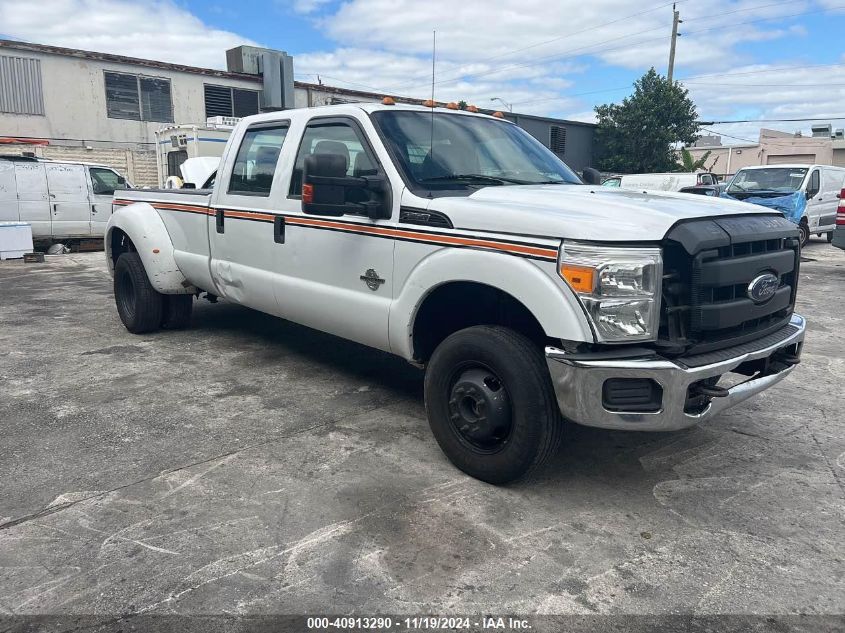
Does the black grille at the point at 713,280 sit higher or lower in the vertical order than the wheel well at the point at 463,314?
higher

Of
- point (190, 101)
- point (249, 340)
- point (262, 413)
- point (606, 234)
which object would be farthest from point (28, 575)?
point (190, 101)

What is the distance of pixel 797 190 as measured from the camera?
13.9 m

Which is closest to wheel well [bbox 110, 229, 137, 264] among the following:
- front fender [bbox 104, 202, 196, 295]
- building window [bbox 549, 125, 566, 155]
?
front fender [bbox 104, 202, 196, 295]

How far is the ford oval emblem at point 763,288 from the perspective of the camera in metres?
Result: 3.14

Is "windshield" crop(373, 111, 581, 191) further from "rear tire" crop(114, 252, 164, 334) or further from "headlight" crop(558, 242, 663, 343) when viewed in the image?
"rear tire" crop(114, 252, 164, 334)

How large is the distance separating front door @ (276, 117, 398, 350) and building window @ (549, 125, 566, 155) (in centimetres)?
2731

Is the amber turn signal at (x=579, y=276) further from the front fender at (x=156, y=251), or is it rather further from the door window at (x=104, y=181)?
the door window at (x=104, y=181)

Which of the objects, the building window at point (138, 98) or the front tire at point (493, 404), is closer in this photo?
the front tire at point (493, 404)

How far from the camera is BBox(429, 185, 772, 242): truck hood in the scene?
2852 mm

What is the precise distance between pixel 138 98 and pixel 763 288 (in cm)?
2048

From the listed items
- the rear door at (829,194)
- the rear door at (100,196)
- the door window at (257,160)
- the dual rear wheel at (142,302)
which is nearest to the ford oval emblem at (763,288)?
the door window at (257,160)

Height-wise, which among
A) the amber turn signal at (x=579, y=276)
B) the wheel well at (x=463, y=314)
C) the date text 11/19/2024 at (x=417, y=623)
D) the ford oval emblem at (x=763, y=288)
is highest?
the amber turn signal at (x=579, y=276)

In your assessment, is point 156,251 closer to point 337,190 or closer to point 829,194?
point 337,190

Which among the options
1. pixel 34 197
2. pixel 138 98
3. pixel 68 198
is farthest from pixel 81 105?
pixel 34 197
